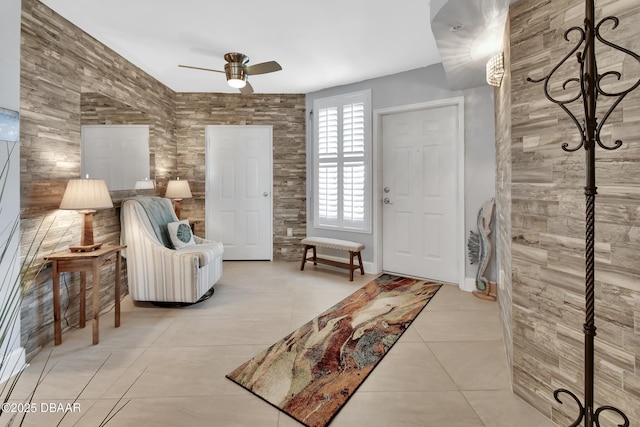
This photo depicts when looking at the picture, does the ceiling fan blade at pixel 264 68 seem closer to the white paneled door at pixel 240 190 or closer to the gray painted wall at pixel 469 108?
the gray painted wall at pixel 469 108

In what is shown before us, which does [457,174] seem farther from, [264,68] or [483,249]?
[264,68]

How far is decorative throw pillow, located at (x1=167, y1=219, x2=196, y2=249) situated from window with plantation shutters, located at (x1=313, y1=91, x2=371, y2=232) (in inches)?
70.8

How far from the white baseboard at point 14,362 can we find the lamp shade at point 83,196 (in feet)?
3.28

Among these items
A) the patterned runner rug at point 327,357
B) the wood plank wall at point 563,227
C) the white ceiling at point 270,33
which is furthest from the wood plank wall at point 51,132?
the wood plank wall at point 563,227

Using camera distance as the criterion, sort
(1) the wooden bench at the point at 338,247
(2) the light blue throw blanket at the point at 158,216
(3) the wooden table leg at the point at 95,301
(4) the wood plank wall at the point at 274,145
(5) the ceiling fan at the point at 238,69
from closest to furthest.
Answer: (3) the wooden table leg at the point at 95,301
(5) the ceiling fan at the point at 238,69
(2) the light blue throw blanket at the point at 158,216
(1) the wooden bench at the point at 338,247
(4) the wood plank wall at the point at 274,145

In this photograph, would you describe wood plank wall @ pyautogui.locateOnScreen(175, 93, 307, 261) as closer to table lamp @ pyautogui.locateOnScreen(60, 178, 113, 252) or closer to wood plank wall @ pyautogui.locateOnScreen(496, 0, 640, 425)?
table lamp @ pyautogui.locateOnScreen(60, 178, 113, 252)

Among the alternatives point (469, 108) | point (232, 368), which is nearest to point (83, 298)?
point (232, 368)

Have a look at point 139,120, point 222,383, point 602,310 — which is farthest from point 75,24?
point 602,310

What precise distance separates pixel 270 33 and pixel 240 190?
241cm

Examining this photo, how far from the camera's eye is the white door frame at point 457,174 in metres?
3.65

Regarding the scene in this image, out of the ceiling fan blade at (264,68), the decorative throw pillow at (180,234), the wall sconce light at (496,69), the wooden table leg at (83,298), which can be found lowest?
the wooden table leg at (83,298)

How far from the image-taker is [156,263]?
10.3ft

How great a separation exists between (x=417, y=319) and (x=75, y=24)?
12.6 feet

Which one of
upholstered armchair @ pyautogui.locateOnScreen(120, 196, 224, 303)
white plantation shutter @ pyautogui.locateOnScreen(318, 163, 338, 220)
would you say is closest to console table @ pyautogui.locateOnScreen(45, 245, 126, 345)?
upholstered armchair @ pyautogui.locateOnScreen(120, 196, 224, 303)
